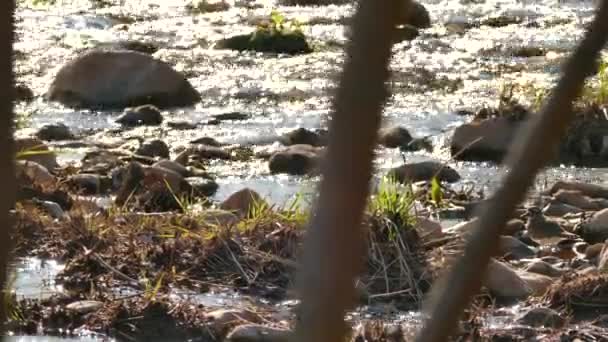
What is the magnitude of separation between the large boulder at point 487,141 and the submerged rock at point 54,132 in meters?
2.26

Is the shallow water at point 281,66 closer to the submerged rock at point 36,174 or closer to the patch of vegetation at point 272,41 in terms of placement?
the patch of vegetation at point 272,41

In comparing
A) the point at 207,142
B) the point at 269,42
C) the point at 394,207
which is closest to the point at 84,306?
the point at 394,207

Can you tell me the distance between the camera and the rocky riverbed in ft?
14.9

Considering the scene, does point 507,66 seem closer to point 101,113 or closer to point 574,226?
point 101,113

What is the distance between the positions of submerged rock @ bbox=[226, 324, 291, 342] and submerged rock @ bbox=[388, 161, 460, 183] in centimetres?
269

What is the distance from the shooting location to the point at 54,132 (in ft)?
26.5

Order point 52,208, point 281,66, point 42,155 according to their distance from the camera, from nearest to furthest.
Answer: point 52,208
point 42,155
point 281,66

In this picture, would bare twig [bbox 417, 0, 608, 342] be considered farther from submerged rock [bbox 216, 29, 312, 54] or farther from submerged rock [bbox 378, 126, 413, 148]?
submerged rock [bbox 216, 29, 312, 54]

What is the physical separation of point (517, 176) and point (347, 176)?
5.4 inches

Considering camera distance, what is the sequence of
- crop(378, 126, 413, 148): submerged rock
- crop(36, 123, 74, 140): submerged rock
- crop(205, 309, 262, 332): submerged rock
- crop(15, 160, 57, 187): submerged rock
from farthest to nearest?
1. crop(36, 123, 74, 140): submerged rock
2. crop(378, 126, 413, 148): submerged rock
3. crop(15, 160, 57, 187): submerged rock
4. crop(205, 309, 262, 332): submerged rock

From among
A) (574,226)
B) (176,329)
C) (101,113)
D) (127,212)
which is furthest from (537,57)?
(176,329)

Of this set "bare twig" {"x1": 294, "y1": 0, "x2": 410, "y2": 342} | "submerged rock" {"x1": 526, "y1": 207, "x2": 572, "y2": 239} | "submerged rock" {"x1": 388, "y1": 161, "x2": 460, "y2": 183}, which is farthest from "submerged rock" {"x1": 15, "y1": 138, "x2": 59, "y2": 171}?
Answer: "bare twig" {"x1": 294, "y1": 0, "x2": 410, "y2": 342}

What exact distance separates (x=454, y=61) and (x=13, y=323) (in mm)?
6375

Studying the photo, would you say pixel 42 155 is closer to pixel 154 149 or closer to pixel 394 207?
pixel 154 149
